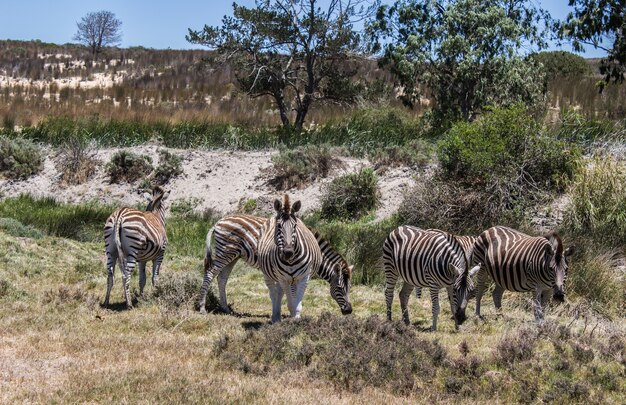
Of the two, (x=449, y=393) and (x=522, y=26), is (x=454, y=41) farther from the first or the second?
(x=449, y=393)

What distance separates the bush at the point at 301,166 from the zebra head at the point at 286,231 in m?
15.6

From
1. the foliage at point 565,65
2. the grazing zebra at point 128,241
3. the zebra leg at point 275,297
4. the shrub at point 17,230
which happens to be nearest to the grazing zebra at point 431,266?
the zebra leg at point 275,297

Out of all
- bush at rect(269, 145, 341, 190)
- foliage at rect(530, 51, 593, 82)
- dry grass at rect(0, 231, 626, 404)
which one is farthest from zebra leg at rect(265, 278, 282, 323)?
foliage at rect(530, 51, 593, 82)

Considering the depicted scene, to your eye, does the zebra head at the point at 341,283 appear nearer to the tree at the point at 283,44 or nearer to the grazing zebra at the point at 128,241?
the grazing zebra at the point at 128,241

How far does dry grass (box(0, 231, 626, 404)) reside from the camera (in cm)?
857

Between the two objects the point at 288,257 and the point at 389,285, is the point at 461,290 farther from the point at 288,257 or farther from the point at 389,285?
the point at 288,257

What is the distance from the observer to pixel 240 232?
44.3 ft

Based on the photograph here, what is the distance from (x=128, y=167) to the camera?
1163 inches

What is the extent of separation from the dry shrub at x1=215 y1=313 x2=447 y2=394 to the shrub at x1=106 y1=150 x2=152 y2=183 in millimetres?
19446

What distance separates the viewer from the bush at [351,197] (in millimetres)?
24359

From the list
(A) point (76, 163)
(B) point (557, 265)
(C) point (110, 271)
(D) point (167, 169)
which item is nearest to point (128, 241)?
(C) point (110, 271)

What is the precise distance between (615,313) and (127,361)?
28.4ft

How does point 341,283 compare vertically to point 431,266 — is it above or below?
below

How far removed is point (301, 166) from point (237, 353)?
681 inches
